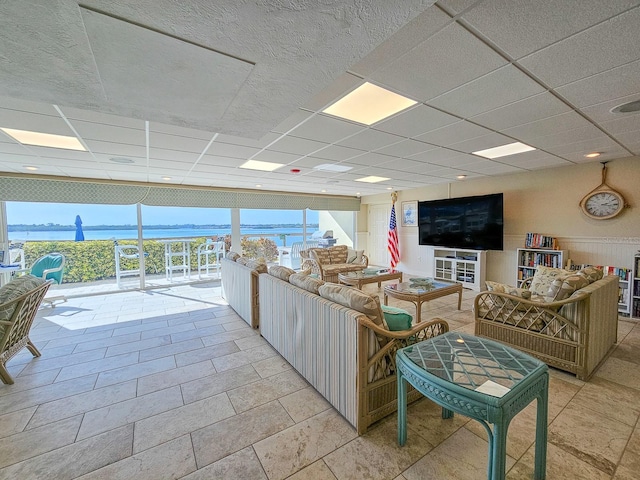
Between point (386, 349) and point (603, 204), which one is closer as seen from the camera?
point (386, 349)

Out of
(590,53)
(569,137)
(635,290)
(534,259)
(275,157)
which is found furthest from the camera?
(534,259)

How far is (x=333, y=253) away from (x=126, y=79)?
5426mm

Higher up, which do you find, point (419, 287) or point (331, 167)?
point (331, 167)

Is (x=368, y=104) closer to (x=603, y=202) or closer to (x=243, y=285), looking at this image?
(x=243, y=285)

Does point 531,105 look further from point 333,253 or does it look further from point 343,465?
point 333,253

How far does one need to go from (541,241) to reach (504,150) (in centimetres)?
225

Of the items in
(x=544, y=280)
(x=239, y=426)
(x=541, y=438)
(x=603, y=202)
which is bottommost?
(x=239, y=426)

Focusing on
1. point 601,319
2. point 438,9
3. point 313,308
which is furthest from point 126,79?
point 601,319

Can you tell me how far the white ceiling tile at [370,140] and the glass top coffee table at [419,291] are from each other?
6.44 ft

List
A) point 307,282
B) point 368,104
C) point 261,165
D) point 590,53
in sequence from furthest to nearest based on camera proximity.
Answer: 1. point 261,165
2. point 307,282
3. point 368,104
4. point 590,53

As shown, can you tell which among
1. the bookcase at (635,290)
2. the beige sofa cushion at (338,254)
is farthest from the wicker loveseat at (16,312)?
the bookcase at (635,290)

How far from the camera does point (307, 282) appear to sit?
2.29m

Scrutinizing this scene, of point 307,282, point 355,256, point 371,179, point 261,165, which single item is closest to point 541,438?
point 307,282

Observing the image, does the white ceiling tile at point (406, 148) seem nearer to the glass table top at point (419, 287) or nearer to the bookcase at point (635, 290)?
the glass table top at point (419, 287)
